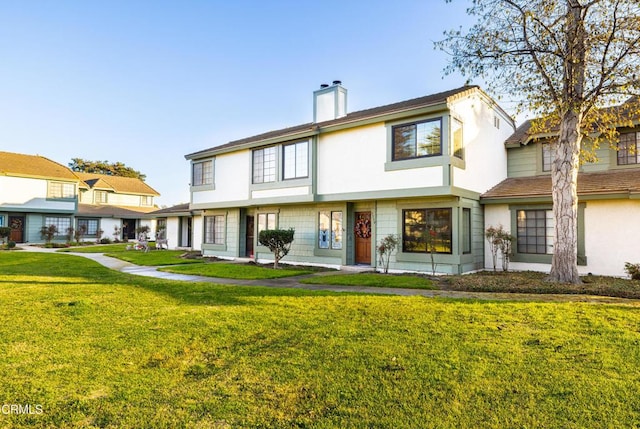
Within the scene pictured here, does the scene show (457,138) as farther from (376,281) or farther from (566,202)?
(376,281)

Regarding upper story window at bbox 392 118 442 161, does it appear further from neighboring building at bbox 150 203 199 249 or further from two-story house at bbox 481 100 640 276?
neighboring building at bbox 150 203 199 249

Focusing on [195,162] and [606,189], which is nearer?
[606,189]

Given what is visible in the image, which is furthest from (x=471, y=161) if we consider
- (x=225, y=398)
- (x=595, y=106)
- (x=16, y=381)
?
(x=16, y=381)


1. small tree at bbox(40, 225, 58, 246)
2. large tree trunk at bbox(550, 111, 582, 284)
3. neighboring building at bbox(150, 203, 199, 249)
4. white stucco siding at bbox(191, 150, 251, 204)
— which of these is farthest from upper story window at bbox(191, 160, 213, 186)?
small tree at bbox(40, 225, 58, 246)

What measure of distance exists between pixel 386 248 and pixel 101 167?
51694 millimetres

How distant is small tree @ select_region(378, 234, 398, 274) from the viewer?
40.1 ft

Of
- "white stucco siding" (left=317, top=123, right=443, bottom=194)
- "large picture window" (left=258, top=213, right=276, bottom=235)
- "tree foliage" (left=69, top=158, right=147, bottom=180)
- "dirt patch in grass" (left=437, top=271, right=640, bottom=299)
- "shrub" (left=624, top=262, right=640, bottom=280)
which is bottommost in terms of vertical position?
"dirt patch in grass" (left=437, top=271, right=640, bottom=299)

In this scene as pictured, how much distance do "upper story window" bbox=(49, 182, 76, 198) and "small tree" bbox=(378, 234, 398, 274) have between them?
30.6 meters

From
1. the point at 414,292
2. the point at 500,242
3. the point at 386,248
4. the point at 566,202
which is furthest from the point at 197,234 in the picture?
the point at 566,202

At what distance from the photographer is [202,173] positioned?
19.7m

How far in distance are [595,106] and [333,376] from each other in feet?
36.7

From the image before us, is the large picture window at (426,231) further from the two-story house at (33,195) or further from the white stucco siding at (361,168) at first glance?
the two-story house at (33,195)

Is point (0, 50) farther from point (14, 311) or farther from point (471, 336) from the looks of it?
point (471, 336)

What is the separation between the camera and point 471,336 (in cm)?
479
